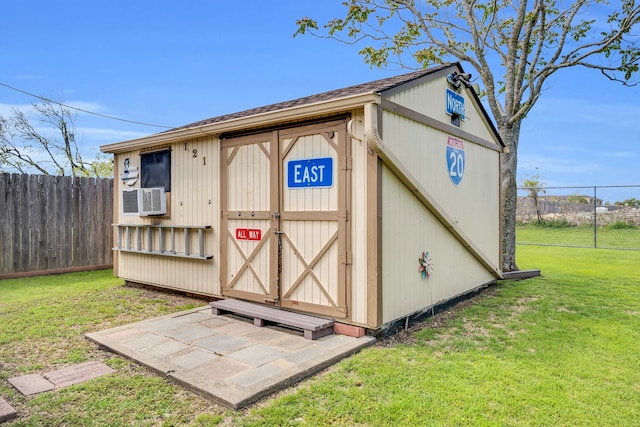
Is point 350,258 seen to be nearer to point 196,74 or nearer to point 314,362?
point 314,362

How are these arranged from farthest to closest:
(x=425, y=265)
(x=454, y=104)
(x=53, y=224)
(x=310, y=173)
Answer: (x=53, y=224) < (x=454, y=104) < (x=425, y=265) < (x=310, y=173)

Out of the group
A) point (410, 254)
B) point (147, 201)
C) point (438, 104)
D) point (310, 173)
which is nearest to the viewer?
point (310, 173)

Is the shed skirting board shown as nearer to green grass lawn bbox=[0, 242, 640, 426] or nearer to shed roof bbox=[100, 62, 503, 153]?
green grass lawn bbox=[0, 242, 640, 426]

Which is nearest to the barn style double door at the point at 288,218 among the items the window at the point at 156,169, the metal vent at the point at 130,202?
the window at the point at 156,169

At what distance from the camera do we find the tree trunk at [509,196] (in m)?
7.64

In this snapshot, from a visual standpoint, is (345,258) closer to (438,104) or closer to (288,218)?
(288,218)

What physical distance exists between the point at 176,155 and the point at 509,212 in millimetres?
6332

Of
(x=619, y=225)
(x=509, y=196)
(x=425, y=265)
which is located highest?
(x=509, y=196)

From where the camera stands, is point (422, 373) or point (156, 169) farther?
point (156, 169)

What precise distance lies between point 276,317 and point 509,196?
5860mm

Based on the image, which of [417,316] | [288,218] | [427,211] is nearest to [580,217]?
[427,211]

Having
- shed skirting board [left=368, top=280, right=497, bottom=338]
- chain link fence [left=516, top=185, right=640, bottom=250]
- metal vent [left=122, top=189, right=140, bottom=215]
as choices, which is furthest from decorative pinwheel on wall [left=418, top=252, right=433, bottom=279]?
chain link fence [left=516, top=185, right=640, bottom=250]

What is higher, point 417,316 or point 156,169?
point 156,169

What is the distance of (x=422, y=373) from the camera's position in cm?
299
